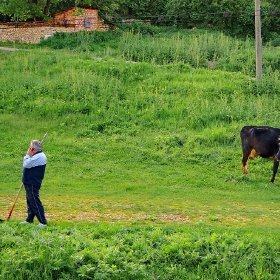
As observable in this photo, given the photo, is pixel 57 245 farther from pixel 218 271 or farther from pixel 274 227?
pixel 274 227

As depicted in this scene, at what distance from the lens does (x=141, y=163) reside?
16953mm

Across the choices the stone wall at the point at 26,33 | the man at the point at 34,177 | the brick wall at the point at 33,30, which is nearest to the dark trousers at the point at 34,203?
the man at the point at 34,177

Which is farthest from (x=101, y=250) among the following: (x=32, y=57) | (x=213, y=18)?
(x=213, y=18)

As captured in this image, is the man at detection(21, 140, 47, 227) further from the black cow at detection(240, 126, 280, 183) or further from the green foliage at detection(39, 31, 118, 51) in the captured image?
the green foliage at detection(39, 31, 118, 51)

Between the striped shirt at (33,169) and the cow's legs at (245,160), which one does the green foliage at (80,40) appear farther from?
the striped shirt at (33,169)

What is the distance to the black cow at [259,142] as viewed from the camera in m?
16.1

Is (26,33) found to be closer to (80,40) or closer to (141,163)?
(80,40)

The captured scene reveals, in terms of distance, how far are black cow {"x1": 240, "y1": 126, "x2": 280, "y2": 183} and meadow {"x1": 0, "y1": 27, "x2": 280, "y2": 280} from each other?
0.49m

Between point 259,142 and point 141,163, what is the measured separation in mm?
3548

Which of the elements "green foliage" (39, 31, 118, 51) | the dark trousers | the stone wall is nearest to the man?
the dark trousers

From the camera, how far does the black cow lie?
16125 mm

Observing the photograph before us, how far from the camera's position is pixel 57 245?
30.2 ft

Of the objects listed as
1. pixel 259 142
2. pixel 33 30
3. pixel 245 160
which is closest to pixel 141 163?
pixel 245 160

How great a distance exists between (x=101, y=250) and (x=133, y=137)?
9868 millimetres
